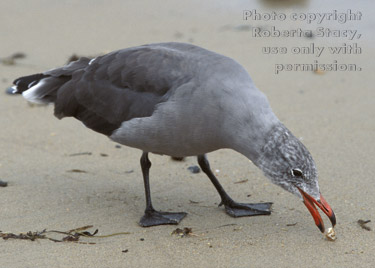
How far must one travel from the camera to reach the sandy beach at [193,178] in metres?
4.62

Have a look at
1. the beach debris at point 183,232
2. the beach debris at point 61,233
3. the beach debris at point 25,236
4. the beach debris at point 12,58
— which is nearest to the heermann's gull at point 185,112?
Answer: the beach debris at point 183,232

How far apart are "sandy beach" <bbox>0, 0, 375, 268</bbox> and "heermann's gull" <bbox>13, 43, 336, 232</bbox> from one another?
0.28m

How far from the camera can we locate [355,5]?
1164 cm

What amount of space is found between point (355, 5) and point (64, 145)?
7085mm

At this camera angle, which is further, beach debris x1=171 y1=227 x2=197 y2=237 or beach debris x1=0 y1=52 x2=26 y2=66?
beach debris x1=0 y1=52 x2=26 y2=66

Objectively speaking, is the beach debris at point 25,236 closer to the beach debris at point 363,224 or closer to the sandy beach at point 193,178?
the sandy beach at point 193,178

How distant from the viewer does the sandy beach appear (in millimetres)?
4625

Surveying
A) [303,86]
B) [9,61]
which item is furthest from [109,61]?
[9,61]

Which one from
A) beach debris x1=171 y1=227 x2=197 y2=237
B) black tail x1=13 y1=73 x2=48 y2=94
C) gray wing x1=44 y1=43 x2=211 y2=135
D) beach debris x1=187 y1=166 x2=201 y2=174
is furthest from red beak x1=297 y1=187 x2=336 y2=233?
black tail x1=13 y1=73 x2=48 y2=94

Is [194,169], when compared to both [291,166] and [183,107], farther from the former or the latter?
[291,166]

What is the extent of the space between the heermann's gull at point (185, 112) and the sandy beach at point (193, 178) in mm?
282

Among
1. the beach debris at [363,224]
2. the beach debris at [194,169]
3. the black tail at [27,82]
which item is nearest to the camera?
the beach debris at [363,224]

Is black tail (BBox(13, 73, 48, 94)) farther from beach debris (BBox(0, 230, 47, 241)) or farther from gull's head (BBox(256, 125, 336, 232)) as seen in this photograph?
gull's head (BBox(256, 125, 336, 232))

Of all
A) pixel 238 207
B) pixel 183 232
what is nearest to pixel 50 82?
pixel 183 232
